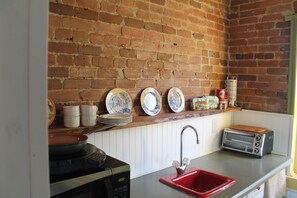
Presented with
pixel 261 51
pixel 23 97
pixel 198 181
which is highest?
pixel 261 51

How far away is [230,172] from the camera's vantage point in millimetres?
2068

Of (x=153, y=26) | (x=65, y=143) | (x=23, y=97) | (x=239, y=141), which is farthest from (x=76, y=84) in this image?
(x=239, y=141)

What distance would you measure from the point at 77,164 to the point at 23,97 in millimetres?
676

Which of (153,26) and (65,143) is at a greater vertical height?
(153,26)

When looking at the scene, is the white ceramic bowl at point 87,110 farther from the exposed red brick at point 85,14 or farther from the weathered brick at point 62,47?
the exposed red brick at point 85,14

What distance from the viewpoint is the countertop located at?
66.9 inches

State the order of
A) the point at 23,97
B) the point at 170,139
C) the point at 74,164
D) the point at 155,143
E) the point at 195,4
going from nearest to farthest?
the point at 23,97, the point at 74,164, the point at 155,143, the point at 170,139, the point at 195,4

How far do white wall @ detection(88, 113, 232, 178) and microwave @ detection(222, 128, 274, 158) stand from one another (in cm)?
12

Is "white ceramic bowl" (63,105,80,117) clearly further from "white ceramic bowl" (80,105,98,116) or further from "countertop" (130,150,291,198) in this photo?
"countertop" (130,150,291,198)

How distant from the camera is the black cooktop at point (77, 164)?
3.43 ft

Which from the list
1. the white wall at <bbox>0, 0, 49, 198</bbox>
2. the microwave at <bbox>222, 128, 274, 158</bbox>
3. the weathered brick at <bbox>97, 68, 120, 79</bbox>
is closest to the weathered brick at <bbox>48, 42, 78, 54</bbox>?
the weathered brick at <bbox>97, 68, 120, 79</bbox>

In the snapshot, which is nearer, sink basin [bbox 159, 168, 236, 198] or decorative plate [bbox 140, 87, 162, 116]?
sink basin [bbox 159, 168, 236, 198]

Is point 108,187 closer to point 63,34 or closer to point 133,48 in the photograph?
point 63,34

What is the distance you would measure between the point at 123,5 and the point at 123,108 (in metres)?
0.73
